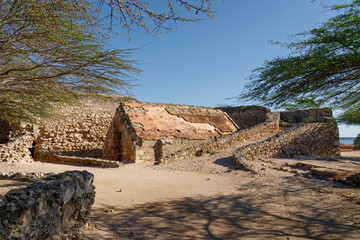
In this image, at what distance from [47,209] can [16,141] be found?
12547 mm

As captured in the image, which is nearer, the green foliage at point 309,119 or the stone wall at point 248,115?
the stone wall at point 248,115

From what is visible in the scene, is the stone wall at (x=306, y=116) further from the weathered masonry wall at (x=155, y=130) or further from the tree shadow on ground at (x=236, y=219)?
the tree shadow on ground at (x=236, y=219)

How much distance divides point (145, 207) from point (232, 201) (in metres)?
1.95

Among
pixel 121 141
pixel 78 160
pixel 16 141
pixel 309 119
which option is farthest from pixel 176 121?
pixel 309 119

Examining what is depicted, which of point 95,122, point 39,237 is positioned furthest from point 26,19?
point 95,122

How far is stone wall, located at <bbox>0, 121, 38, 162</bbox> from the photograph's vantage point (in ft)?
36.8

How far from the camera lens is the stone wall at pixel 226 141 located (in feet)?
35.2

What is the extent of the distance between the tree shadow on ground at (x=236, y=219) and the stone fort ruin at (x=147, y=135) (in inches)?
217

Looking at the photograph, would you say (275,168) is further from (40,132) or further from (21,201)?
(40,132)

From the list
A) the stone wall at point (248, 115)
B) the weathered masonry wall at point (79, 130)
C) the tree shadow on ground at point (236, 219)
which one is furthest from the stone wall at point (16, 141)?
the stone wall at point (248, 115)

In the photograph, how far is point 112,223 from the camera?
3.92m

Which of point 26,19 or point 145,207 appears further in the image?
point 145,207

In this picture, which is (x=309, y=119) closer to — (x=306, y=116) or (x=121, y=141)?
(x=306, y=116)

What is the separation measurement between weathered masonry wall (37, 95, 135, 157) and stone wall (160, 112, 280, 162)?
9.06 m
